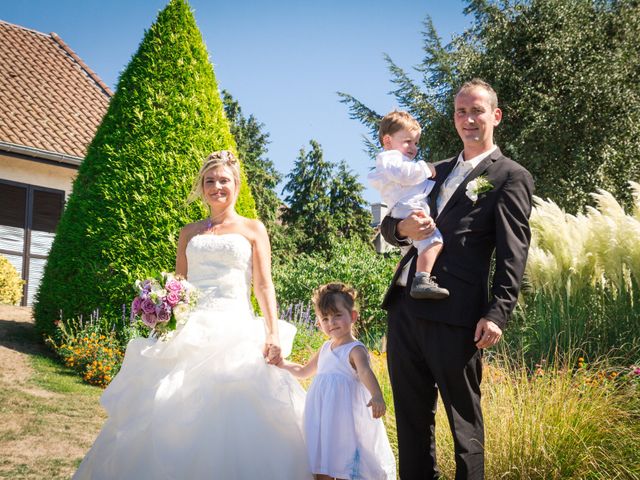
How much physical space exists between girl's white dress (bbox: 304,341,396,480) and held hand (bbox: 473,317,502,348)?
4.05 ft

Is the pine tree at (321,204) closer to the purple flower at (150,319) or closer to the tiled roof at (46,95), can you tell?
the tiled roof at (46,95)

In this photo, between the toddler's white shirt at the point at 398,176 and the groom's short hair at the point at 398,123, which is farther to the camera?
the groom's short hair at the point at 398,123

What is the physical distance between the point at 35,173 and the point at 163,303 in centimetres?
1170

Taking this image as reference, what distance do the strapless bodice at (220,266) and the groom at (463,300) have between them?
1.30 meters

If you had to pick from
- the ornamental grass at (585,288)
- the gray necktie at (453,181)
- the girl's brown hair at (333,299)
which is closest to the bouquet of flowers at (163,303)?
the girl's brown hair at (333,299)

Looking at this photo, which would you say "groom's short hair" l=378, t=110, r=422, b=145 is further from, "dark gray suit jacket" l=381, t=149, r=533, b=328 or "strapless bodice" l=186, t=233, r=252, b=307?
"strapless bodice" l=186, t=233, r=252, b=307

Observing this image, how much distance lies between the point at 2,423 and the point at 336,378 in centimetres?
393

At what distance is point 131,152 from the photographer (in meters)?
8.49

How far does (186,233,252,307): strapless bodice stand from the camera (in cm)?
428

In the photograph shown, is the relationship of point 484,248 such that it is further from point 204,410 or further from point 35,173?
point 35,173

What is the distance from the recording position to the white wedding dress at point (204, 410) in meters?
3.62

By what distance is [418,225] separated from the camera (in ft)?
10.3

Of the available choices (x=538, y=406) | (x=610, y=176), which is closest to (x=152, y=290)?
(x=538, y=406)

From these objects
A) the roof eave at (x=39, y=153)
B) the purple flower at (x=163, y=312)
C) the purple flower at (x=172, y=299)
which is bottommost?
the purple flower at (x=163, y=312)
